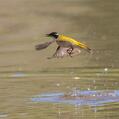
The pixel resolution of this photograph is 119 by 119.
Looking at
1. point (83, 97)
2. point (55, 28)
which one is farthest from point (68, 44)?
point (55, 28)

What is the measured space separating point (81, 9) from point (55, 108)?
354 inches

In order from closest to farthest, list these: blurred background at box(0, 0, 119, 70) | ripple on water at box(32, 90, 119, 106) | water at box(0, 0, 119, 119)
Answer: water at box(0, 0, 119, 119), ripple on water at box(32, 90, 119, 106), blurred background at box(0, 0, 119, 70)

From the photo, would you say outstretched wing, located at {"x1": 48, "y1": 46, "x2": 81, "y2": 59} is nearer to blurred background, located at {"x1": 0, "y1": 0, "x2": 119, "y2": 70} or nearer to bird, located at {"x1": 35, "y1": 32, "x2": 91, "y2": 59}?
bird, located at {"x1": 35, "y1": 32, "x2": 91, "y2": 59}

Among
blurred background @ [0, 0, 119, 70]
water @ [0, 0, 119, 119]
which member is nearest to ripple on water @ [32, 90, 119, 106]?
water @ [0, 0, 119, 119]

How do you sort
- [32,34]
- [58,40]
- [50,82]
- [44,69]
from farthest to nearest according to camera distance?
1. [32,34]
2. [44,69]
3. [50,82]
4. [58,40]

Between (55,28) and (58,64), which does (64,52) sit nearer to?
(58,64)

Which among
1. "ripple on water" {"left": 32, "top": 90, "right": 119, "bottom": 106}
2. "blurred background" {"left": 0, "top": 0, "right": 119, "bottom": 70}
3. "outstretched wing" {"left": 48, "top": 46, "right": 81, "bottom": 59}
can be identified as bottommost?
"ripple on water" {"left": 32, "top": 90, "right": 119, "bottom": 106}

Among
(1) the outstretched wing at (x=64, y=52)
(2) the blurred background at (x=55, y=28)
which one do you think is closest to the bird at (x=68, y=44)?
(1) the outstretched wing at (x=64, y=52)

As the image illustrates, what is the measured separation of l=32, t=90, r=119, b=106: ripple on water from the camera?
30.5 feet

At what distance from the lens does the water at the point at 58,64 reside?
9.08 m

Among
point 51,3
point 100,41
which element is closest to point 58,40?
point 100,41

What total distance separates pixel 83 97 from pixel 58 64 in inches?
106

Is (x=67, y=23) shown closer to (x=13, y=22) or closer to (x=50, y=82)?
(x=13, y=22)

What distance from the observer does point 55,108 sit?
9.03 meters
